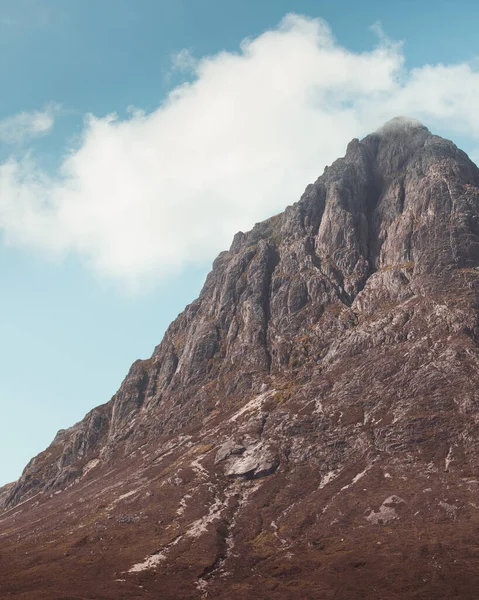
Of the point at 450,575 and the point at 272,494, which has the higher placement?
the point at 272,494

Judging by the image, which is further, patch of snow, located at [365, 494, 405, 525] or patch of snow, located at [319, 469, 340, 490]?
patch of snow, located at [319, 469, 340, 490]

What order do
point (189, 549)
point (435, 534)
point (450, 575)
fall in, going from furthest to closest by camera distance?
A: point (189, 549) → point (435, 534) → point (450, 575)

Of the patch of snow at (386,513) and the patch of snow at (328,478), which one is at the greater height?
the patch of snow at (328,478)

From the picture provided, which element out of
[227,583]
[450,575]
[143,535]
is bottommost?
[450,575]

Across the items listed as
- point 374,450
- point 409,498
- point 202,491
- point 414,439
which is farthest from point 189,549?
point 414,439

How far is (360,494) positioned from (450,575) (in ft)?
191

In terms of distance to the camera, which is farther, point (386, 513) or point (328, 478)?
point (328, 478)

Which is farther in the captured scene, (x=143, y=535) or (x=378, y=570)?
(x=143, y=535)

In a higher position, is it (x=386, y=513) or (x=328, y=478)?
(x=328, y=478)

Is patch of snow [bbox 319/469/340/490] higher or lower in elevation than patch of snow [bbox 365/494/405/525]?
higher

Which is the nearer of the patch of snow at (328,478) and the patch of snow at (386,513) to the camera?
the patch of snow at (386,513)

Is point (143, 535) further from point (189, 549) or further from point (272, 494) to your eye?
point (272, 494)

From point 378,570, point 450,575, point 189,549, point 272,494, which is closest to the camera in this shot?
point 450,575

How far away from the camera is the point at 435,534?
134875 millimetres
